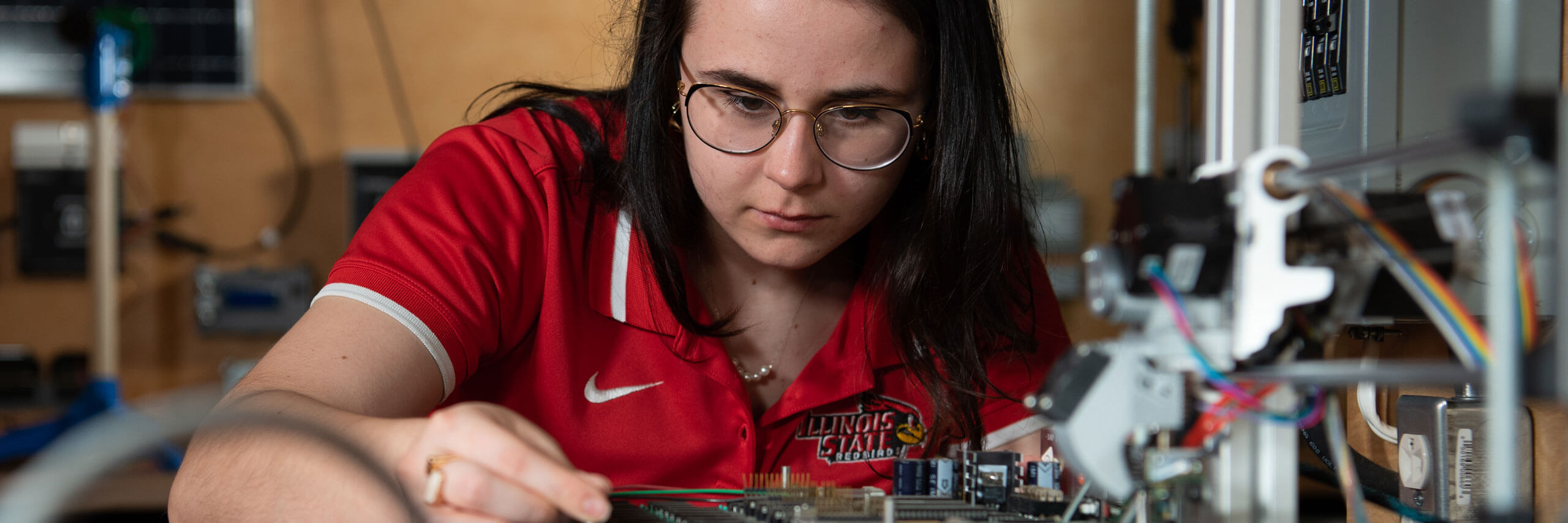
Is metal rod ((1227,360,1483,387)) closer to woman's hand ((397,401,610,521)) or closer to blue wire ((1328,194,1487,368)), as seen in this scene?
blue wire ((1328,194,1487,368))

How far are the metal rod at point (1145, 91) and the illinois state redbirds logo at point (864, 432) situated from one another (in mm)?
392

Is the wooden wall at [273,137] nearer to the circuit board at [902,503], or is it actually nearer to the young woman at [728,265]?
the young woman at [728,265]

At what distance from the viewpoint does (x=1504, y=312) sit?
41 cm

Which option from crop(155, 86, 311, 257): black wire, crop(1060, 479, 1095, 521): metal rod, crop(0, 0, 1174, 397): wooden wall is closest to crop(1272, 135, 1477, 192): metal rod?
crop(1060, 479, 1095, 521): metal rod

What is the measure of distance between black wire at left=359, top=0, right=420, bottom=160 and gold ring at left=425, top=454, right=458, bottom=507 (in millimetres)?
2201

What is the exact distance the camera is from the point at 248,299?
2525 mm

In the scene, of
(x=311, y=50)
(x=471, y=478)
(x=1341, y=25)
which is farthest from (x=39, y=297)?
(x=1341, y=25)

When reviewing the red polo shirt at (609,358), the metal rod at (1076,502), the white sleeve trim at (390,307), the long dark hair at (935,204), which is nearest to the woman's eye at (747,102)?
the long dark hair at (935,204)

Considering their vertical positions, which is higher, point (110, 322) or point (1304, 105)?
point (1304, 105)

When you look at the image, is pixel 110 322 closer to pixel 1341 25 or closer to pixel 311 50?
pixel 311 50

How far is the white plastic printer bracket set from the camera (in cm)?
53

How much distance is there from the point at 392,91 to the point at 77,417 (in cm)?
100

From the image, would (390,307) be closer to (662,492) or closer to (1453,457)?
(662,492)

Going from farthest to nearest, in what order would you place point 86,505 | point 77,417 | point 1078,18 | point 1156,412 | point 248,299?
point 1078,18 < point 248,299 < point 77,417 < point 1156,412 < point 86,505
